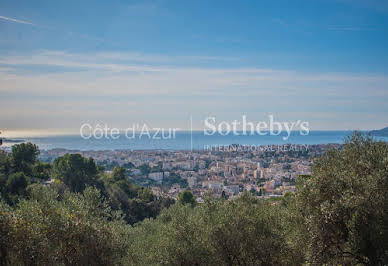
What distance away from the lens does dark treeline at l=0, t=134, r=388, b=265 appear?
296 inches

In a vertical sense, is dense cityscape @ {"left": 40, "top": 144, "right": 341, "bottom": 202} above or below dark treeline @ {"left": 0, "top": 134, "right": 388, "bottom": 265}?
below

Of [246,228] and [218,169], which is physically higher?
[246,228]

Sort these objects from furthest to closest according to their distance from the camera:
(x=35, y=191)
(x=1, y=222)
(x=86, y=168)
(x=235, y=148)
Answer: (x=235, y=148)
(x=86, y=168)
(x=35, y=191)
(x=1, y=222)

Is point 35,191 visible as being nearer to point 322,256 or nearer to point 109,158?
point 322,256

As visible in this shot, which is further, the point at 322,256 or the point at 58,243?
the point at 58,243

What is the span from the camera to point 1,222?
7.59 m

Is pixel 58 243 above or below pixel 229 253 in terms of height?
above

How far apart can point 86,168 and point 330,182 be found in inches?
1282

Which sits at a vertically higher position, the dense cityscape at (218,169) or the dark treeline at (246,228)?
the dark treeline at (246,228)

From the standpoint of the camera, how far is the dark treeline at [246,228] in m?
7.52

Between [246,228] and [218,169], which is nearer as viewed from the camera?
[246,228]

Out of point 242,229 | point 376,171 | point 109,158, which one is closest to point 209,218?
point 242,229

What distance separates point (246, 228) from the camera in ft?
32.8

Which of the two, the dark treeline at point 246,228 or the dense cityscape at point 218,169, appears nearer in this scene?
the dark treeline at point 246,228
